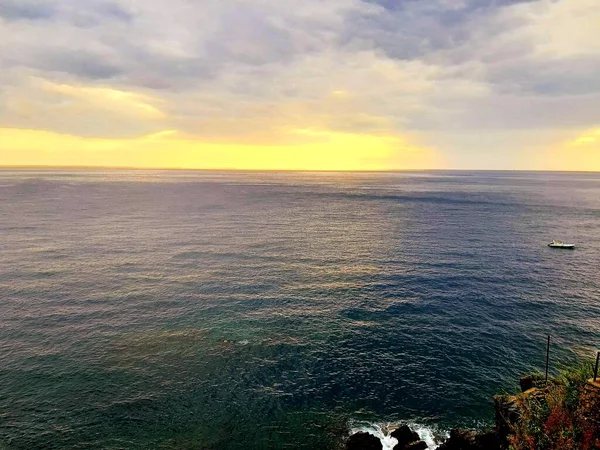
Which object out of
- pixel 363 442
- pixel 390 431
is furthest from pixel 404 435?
pixel 363 442

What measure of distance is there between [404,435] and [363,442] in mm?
4852

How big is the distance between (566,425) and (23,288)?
9101 cm

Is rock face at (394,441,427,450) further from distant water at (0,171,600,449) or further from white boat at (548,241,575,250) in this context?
white boat at (548,241,575,250)

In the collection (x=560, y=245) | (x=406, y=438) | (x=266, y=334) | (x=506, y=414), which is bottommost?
(x=406, y=438)

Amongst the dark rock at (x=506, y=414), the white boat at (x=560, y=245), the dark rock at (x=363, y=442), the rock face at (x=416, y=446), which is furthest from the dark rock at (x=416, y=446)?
the white boat at (x=560, y=245)

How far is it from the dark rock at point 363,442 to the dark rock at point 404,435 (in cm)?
217

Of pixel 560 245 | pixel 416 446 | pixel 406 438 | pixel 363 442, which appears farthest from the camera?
pixel 560 245

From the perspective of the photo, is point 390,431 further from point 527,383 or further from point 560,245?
point 560,245

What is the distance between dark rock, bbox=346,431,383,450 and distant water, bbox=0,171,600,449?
2.33m

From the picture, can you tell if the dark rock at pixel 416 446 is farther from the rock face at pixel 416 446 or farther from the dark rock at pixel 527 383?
the dark rock at pixel 527 383

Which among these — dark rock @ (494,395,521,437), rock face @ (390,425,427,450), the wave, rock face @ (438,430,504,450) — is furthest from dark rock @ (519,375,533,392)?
rock face @ (390,425,427,450)

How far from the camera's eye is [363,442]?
40.7 metres

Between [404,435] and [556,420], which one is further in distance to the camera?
[404,435]

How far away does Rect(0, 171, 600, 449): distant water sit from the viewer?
45.0m
